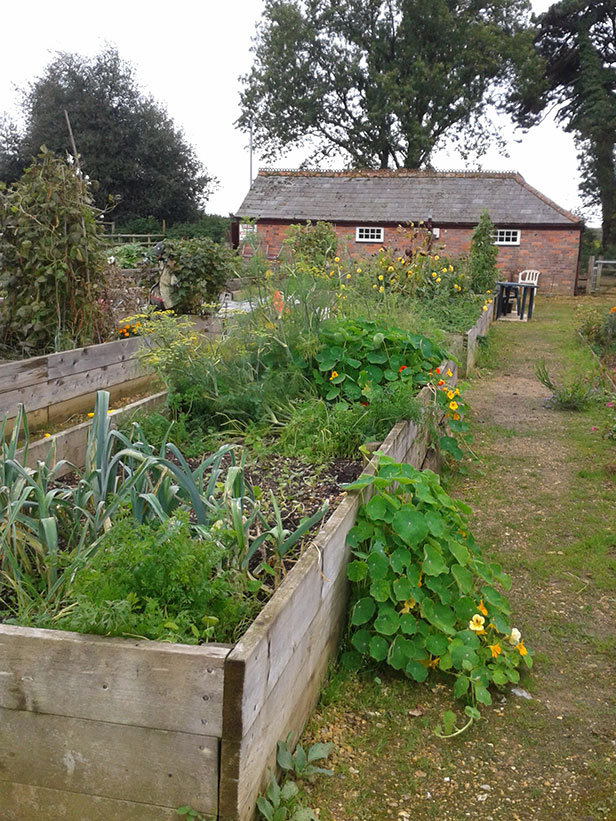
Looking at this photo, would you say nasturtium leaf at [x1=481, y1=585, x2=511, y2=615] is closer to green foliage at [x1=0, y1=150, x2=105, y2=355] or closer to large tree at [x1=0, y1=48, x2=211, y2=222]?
green foliage at [x1=0, y1=150, x2=105, y2=355]

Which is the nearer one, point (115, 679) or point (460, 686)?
point (115, 679)

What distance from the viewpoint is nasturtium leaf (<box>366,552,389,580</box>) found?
2797 millimetres

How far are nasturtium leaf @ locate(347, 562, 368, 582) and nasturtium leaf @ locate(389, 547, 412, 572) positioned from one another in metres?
0.11

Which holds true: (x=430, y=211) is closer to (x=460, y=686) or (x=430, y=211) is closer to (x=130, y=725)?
(x=460, y=686)

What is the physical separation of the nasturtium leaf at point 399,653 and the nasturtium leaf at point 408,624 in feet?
0.14

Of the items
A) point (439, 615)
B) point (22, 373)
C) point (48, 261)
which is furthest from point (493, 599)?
point (48, 261)

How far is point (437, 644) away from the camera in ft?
9.07

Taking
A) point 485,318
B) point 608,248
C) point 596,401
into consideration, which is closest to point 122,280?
point 596,401

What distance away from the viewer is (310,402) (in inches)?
181

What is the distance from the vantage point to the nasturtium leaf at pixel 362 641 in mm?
2807

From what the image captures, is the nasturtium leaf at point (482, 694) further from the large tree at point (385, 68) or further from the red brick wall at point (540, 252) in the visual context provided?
the large tree at point (385, 68)

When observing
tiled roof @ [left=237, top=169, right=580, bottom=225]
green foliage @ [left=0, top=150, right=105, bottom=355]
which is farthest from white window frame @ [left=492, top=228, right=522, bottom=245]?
green foliage @ [left=0, top=150, right=105, bottom=355]

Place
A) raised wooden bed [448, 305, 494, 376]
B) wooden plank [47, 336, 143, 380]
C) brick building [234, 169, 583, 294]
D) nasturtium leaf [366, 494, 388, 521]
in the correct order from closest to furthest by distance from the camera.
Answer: nasturtium leaf [366, 494, 388, 521] < wooden plank [47, 336, 143, 380] < raised wooden bed [448, 305, 494, 376] < brick building [234, 169, 583, 294]

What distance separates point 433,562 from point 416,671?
16.4 inches
